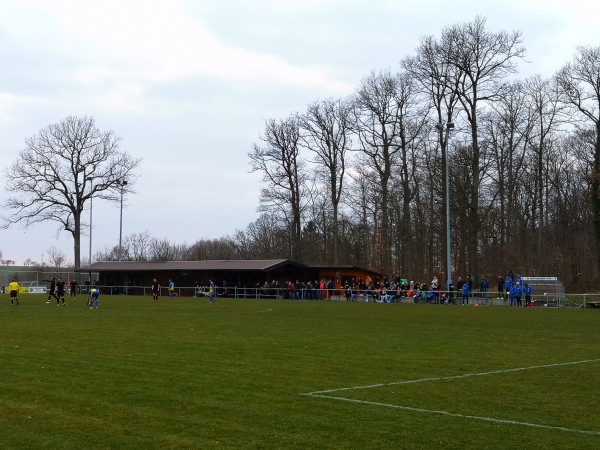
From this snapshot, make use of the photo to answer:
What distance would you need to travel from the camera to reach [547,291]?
44.9 meters

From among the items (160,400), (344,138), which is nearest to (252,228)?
(344,138)

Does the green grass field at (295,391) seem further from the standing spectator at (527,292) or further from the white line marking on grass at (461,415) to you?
the standing spectator at (527,292)

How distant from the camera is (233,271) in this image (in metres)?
64.1

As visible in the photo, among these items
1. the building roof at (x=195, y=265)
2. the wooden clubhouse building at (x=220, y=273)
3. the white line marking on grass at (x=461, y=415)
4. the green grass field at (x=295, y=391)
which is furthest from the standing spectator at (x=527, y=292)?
the white line marking on grass at (x=461, y=415)

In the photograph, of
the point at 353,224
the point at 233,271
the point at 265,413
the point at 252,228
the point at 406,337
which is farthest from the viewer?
the point at 252,228

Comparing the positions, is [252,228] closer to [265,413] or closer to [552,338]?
[552,338]

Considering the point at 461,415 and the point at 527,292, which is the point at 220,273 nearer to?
the point at 527,292

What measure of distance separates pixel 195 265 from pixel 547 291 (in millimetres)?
31681

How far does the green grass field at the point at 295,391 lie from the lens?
8477 millimetres

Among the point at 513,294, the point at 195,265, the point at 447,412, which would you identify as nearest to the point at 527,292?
the point at 513,294

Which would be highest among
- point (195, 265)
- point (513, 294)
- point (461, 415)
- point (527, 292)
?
point (195, 265)

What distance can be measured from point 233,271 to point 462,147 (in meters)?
20.7

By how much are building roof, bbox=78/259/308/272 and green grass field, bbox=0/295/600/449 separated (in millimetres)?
40671

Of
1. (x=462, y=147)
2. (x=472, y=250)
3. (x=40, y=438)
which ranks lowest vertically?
(x=40, y=438)
